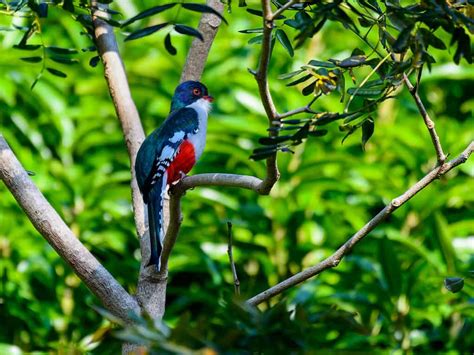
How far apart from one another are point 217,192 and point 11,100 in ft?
3.62

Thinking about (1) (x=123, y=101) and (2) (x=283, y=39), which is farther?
(1) (x=123, y=101)

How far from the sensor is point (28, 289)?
14.6 ft

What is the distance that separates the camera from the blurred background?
434cm

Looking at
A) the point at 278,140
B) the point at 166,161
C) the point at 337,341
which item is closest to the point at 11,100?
the point at 166,161

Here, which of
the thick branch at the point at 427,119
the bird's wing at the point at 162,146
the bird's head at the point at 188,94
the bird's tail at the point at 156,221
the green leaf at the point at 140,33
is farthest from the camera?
the bird's head at the point at 188,94

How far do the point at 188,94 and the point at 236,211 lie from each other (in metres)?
0.99

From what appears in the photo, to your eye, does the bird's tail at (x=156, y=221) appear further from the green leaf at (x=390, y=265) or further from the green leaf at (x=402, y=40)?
the green leaf at (x=390, y=265)

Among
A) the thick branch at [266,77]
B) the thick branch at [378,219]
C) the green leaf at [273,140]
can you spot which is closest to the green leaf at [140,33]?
the thick branch at [266,77]

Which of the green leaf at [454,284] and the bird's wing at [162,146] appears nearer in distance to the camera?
the green leaf at [454,284]

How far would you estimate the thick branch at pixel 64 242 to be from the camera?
104 inches

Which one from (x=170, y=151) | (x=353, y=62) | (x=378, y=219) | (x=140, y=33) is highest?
(x=140, y=33)

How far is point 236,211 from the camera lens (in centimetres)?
447

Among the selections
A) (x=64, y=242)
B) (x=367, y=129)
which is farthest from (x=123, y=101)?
(x=367, y=129)

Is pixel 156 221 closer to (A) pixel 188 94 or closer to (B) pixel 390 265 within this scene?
(A) pixel 188 94
